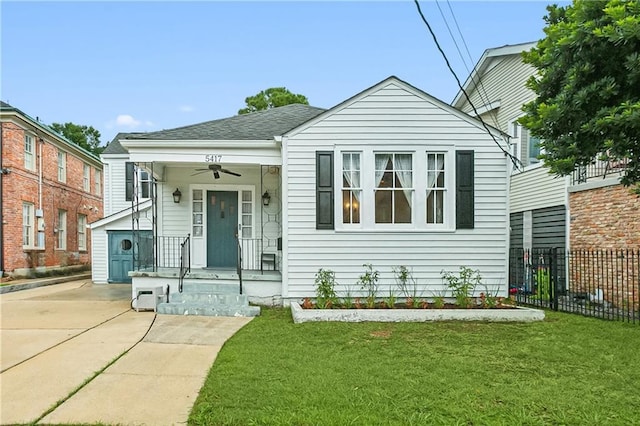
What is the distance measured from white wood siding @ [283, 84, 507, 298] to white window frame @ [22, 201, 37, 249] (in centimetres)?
1208

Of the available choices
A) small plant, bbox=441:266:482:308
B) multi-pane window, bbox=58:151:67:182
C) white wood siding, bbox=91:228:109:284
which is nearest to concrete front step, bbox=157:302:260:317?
small plant, bbox=441:266:482:308

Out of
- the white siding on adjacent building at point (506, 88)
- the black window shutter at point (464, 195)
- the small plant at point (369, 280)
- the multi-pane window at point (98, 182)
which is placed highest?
the white siding on adjacent building at point (506, 88)

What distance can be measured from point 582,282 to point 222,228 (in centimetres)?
879

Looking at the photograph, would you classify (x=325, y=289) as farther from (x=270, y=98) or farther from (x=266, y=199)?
(x=270, y=98)

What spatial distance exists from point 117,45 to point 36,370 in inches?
477

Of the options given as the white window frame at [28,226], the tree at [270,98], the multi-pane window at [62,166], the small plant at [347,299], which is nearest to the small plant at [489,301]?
the small plant at [347,299]

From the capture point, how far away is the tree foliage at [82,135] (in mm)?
39656

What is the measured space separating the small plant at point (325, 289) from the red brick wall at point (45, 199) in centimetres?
1219

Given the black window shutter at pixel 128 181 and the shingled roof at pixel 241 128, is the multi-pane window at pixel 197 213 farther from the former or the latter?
the black window shutter at pixel 128 181

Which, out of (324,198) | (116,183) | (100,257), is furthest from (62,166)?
(324,198)

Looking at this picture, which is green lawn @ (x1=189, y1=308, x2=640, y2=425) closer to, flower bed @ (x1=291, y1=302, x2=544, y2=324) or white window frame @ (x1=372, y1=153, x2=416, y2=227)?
flower bed @ (x1=291, y1=302, x2=544, y2=324)

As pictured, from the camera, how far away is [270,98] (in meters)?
29.7

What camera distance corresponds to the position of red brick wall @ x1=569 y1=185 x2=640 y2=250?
29.4 ft

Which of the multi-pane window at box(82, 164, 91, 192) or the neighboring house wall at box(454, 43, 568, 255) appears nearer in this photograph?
the neighboring house wall at box(454, 43, 568, 255)
